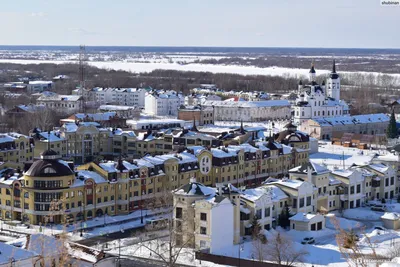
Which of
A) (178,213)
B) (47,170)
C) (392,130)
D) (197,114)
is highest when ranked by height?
(47,170)

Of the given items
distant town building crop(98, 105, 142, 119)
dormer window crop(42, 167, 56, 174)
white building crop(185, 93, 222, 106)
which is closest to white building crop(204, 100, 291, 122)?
white building crop(185, 93, 222, 106)

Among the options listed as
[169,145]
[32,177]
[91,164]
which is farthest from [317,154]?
[32,177]

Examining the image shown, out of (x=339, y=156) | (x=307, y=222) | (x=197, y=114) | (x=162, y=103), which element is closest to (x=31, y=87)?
(x=162, y=103)

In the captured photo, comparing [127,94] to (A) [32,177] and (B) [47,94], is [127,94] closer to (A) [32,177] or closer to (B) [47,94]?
(B) [47,94]

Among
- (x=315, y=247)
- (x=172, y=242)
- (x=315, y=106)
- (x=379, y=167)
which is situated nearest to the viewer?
(x=172, y=242)

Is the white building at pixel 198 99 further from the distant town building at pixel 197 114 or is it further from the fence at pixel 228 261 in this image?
the fence at pixel 228 261

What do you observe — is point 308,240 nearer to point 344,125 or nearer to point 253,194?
point 253,194

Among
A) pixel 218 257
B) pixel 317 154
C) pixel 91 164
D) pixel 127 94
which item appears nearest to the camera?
pixel 218 257
